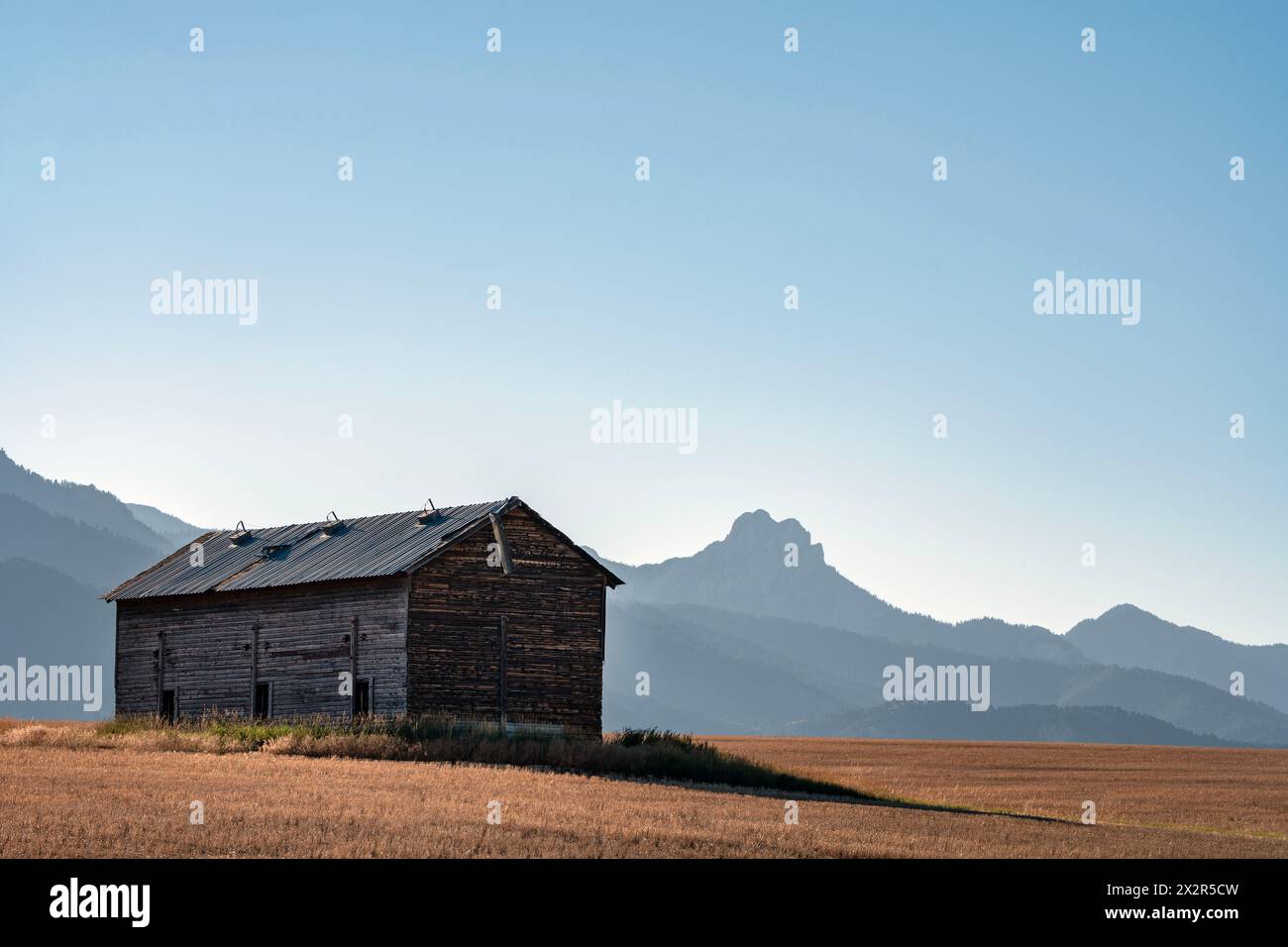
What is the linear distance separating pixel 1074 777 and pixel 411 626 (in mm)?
38834

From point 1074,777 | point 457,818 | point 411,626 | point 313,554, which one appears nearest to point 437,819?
point 457,818

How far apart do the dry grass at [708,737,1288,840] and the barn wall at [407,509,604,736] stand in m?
6.78

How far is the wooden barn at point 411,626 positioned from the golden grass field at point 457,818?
266 inches

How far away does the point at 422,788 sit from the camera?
28312 millimetres

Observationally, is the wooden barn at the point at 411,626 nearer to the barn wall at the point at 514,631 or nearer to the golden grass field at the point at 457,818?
the barn wall at the point at 514,631

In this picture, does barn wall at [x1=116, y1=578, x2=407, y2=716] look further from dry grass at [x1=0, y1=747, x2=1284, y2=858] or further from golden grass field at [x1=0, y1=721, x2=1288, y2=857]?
dry grass at [x1=0, y1=747, x2=1284, y2=858]

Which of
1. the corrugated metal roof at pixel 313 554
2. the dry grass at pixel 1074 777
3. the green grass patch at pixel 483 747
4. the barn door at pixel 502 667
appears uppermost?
the corrugated metal roof at pixel 313 554

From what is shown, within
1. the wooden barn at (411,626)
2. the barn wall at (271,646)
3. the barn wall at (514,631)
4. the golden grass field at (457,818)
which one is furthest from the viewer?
the barn wall at (271,646)

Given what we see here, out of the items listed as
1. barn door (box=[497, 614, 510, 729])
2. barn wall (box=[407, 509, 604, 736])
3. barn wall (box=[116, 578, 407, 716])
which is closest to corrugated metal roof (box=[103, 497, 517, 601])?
barn wall (box=[116, 578, 407, 716])

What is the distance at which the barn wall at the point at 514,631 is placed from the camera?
145 ft

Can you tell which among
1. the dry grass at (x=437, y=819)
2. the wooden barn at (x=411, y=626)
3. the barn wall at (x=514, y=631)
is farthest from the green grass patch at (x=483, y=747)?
the dry grass at (x=437, y=819)

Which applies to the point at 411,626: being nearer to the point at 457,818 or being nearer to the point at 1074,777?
the point at 457,818
